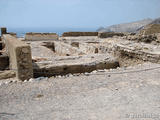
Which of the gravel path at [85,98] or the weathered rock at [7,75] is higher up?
the gravel path at [85,98]

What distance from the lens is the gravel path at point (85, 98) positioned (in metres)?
3.40

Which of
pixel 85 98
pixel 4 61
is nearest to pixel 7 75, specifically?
pixel 4 61

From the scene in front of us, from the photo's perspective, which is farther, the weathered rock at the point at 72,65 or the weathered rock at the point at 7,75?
the weathered rock at the point at 7,75

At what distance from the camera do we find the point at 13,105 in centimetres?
378

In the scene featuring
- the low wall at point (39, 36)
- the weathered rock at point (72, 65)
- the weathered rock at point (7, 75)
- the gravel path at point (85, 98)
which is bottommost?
the weathered rock at point (7, 75)

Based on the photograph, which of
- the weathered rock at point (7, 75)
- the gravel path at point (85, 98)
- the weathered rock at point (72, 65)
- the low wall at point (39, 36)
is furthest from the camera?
the low wall at point (39, 36)

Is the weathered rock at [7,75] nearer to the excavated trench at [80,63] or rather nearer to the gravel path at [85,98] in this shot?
the excavated trench at [80,63]

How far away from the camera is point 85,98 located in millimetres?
4035

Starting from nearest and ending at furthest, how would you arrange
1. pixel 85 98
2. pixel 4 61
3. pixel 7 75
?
pixel 85 98
pixel 7 75
pixel 4 61

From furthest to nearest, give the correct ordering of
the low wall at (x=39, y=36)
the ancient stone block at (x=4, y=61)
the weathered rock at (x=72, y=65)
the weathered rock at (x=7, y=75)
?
the low wall at (x=39, y=36) → the ancient stone block at (x=4, y=61) → the weathered rock at (x=7, y=75) → the weathered rock at (x=72, y=65)

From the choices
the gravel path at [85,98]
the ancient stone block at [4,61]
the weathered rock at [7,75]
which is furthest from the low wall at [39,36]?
the gravel path at [85,98]

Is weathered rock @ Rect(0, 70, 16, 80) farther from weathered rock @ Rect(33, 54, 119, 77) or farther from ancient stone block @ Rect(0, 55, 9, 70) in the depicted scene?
ancient stone block @ Rect(0, 55, 9, 70)

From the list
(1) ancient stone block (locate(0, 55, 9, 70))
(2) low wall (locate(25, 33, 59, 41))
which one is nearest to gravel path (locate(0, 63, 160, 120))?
(1) ancient stone block (locate(0, 55, 9, 70))

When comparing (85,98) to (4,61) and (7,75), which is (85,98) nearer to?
(7,75)
